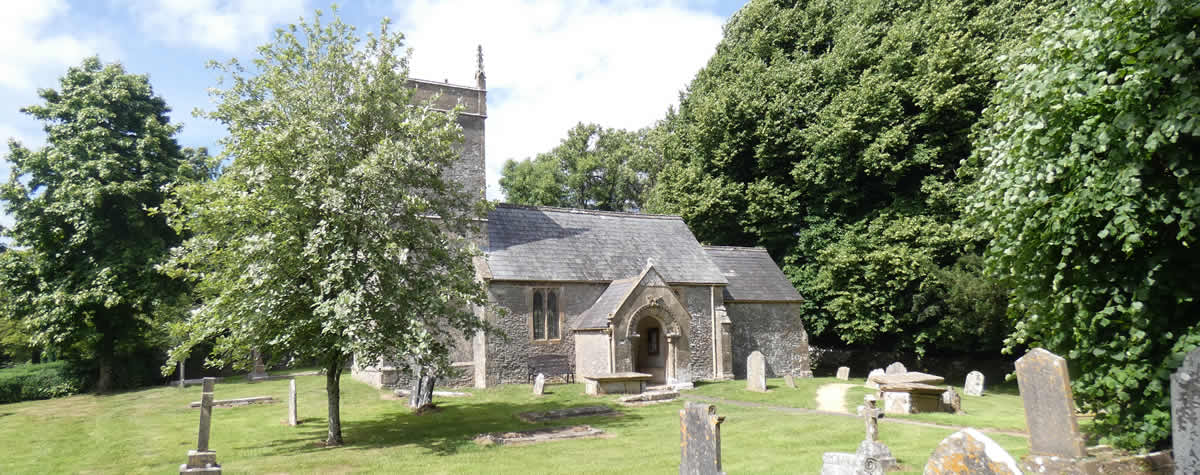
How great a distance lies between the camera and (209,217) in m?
14.7

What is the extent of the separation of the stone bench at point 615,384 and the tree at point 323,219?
26.4 ft

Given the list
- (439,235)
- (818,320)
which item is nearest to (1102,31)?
(439,235)

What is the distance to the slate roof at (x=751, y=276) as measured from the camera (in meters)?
31.0

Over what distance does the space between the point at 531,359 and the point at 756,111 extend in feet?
59.2

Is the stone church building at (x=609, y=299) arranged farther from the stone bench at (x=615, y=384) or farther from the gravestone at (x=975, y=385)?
the gravestone at (x=975, y=385)

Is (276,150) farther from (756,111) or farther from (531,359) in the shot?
(756,111)

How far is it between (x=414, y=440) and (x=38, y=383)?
905 inches

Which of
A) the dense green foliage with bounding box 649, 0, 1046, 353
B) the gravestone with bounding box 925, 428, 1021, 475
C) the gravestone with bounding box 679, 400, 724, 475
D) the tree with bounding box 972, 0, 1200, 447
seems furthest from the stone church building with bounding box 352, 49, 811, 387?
the gravestone with bounding box 925, 428, 1021, 475

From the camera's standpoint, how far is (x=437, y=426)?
56.8 ft

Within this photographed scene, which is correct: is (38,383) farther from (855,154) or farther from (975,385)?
(975,385)

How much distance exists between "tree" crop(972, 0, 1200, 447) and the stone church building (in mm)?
16092

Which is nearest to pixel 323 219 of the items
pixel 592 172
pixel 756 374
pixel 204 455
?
pixel 204 455

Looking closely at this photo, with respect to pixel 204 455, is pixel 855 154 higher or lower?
higher

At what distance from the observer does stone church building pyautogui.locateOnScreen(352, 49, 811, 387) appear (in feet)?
83.7
